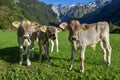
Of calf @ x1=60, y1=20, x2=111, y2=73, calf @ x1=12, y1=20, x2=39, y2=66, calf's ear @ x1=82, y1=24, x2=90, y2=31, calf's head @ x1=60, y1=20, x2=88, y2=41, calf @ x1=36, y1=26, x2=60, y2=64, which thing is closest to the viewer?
calf's head @ x1=60, y1=20, x2=88, y2=41

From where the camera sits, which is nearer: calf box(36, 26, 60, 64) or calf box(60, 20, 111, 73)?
calf box(60, 20, 111, 73)

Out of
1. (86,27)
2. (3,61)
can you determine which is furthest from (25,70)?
(86,27)

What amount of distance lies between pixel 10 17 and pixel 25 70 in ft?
420

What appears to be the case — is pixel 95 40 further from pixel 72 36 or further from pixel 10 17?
pixel 10 17

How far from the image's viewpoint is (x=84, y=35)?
15.3m

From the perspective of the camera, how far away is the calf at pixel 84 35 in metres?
14.4

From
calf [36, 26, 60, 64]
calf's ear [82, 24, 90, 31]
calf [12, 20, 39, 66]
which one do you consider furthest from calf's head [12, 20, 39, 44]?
calf's ear [82, 24, 90, 31]

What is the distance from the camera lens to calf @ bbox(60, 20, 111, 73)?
1437 centimetres

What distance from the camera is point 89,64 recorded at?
17.1 metres

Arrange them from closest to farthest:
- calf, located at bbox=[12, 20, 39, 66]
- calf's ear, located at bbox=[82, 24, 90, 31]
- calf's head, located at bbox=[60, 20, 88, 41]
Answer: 1. calf's head, located at bbox=[60, 20, 88, 41]
2. calf's ear, located at bbox=[82, 24, 90, 31]
3. calf, located at bbox=[12, 20, 39, 66]

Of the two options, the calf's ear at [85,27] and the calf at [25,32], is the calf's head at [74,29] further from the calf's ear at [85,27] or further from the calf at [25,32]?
the calf at [25,32]

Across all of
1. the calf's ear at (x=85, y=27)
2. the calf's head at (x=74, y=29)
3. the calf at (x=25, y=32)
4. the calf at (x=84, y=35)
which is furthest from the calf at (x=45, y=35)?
the calf's ear at (x=85, y=27)

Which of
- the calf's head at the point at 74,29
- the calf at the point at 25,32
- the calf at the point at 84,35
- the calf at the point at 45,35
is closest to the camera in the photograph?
the calf's head at the point at 74,29

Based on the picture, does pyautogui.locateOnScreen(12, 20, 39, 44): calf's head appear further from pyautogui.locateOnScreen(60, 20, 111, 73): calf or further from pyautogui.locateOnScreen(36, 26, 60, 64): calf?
pyautogui.locateOnScreen(60, 20, 111, 73): calf
